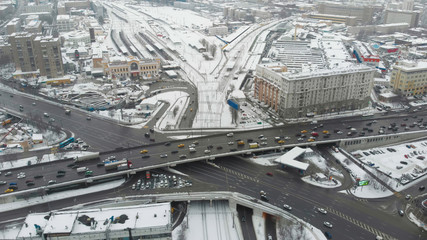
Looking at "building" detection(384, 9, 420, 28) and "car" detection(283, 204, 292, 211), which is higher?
"building" detection(384, 9, 420, 28)

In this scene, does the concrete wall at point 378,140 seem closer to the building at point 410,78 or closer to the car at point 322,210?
the car at point 322,210

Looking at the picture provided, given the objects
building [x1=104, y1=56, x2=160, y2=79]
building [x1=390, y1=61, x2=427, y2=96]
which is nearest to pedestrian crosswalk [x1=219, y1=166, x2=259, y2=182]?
building [x1=104, y1=56, x2=160, y2=79]

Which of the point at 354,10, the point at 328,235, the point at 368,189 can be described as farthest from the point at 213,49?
the point at 328,235

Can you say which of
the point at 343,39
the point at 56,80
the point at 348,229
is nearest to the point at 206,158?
the point at 348,229

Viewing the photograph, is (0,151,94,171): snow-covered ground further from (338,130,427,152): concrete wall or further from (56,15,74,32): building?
(56,15,74,32): building

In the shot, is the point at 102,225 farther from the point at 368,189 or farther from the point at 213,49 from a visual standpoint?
the point at 213,49

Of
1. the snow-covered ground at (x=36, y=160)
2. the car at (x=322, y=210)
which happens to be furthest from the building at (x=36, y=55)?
the car at (x=322, y=210)
